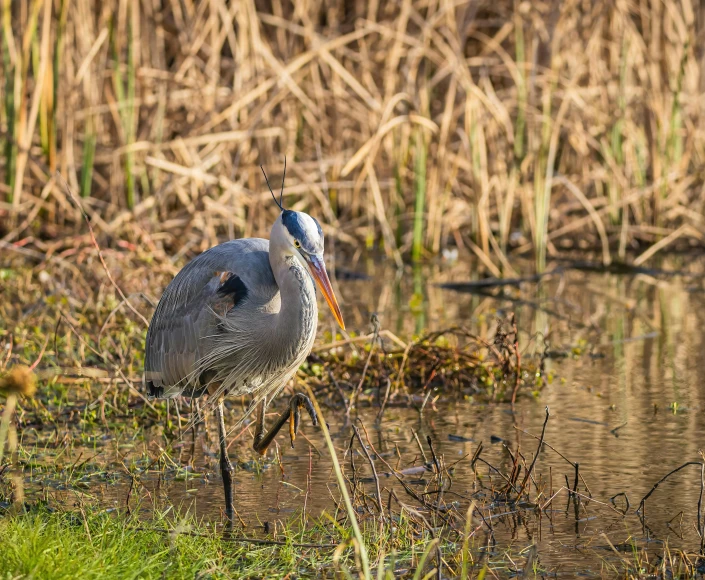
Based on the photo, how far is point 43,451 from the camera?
15.9 ft

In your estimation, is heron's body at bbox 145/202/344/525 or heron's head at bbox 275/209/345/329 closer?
heron's head at bbox 275/209/345/329

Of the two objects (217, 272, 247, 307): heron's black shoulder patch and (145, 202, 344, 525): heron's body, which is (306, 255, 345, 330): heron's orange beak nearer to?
(145, 202, 344, 525): heron's body

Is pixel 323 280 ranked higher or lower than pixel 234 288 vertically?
higher

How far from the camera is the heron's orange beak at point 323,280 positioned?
3.93 meters

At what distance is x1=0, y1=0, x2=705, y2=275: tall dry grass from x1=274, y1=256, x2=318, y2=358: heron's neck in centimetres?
425

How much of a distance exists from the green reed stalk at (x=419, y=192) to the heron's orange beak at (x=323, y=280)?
17.7ft

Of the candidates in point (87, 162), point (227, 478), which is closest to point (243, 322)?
point (227, 478)

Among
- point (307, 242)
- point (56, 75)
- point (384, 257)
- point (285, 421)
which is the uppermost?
point (56, 75)

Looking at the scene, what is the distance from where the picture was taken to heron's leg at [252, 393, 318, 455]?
4303 millimetres

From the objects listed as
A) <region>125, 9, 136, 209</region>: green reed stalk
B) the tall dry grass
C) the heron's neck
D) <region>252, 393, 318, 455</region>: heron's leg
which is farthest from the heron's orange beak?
<region>125, 9, 136, 209</region>: green reed stalk

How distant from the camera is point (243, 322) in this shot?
4.55m

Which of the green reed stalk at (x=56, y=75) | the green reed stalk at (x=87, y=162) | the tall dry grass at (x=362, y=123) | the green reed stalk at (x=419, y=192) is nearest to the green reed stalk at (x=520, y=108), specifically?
the tall dry grass at (x=362, y=123)

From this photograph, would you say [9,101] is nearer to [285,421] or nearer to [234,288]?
[234,288]

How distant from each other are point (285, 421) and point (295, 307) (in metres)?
0.52
